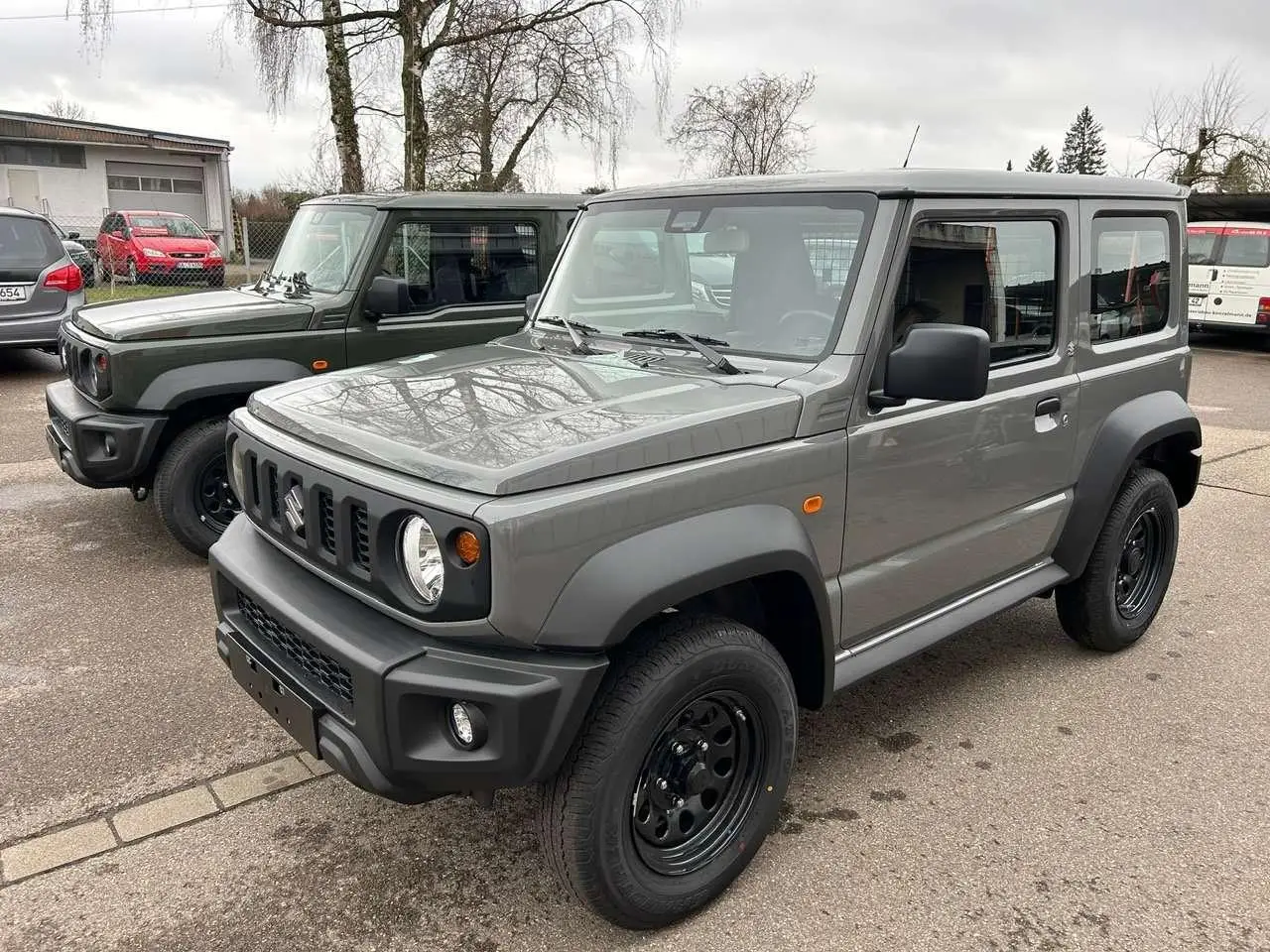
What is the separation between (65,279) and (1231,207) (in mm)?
17931

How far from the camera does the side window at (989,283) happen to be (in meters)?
2.89

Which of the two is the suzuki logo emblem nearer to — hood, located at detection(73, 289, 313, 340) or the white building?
hood, located at detection(73, 289, 313, 340)

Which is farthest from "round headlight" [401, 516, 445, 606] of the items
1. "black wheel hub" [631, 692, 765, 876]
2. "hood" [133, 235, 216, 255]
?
"hood" [133, 235, 216, 255]

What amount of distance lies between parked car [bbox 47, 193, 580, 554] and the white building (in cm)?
2627

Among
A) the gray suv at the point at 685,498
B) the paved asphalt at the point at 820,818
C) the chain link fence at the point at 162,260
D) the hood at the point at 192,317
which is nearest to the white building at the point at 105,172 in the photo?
the chain link fence at the point at 162,260

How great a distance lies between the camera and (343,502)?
2.33 metres

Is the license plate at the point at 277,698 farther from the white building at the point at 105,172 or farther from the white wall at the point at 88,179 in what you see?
the white wall at the point at 88,179

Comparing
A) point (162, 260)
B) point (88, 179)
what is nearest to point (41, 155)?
point (88, 179)

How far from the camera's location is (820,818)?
3.00 m

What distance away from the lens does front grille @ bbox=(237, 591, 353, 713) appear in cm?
232

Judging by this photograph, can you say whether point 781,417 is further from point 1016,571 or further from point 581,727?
point 1016,571

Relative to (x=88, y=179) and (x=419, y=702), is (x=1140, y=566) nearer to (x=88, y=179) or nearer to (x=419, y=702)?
(x=419, y=702)

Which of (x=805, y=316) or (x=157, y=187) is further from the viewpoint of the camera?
(x=157, y=187)

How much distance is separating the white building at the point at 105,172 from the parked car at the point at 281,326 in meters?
26.3
